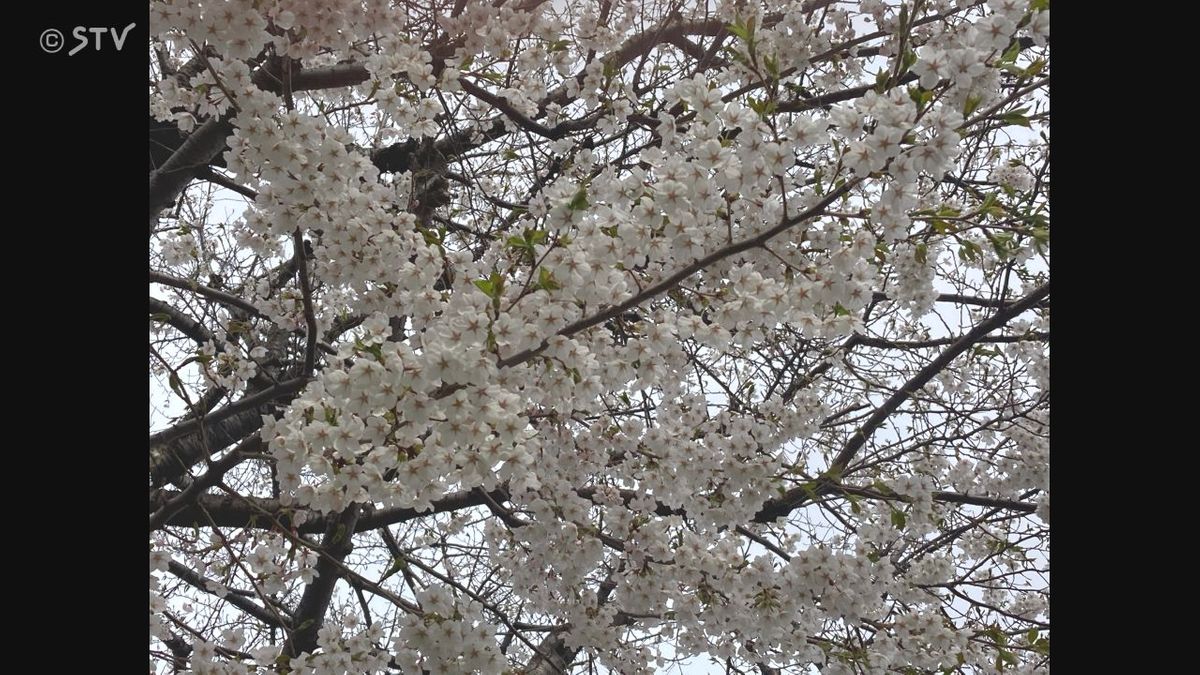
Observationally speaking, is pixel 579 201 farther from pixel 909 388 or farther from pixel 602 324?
pixel 909 388

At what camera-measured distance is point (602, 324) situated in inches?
105

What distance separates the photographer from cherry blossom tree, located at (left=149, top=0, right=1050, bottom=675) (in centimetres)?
228

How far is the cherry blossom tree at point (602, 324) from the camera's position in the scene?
7.47 feet

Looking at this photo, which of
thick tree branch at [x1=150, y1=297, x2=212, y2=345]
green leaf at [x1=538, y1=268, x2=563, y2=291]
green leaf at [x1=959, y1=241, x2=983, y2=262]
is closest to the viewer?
green leaf at [x1=538, y1=268, x2=563, y2=291]

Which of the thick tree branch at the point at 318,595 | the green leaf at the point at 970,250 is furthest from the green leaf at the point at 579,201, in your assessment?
the thick tree branch at the point at 318,595

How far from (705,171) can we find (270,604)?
2491 mm

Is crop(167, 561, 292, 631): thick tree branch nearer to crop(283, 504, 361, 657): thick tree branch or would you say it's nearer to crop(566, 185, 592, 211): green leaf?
crop(283, 504, 361, 657): thick tree branch

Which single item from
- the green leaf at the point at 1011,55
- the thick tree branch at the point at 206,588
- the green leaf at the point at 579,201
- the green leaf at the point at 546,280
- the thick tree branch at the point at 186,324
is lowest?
the thick tree branch at the point at 206,588

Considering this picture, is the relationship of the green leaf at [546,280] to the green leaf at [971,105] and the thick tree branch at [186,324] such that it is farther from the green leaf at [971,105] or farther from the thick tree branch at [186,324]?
the thick tree branch at [186,324]

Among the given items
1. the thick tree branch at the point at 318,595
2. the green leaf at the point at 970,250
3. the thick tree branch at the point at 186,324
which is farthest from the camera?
the thick tree branch at the point at 186,324

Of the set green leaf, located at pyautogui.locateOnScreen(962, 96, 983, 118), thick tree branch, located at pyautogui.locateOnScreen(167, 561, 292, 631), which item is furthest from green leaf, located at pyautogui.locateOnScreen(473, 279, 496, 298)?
thick tree branch, located at pyautogui.locateOnScreen(167, 561, 292, 631)

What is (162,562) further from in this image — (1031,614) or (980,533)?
(1031,614)

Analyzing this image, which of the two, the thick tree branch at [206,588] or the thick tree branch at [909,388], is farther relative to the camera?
the thick tree branch at [206,588]
